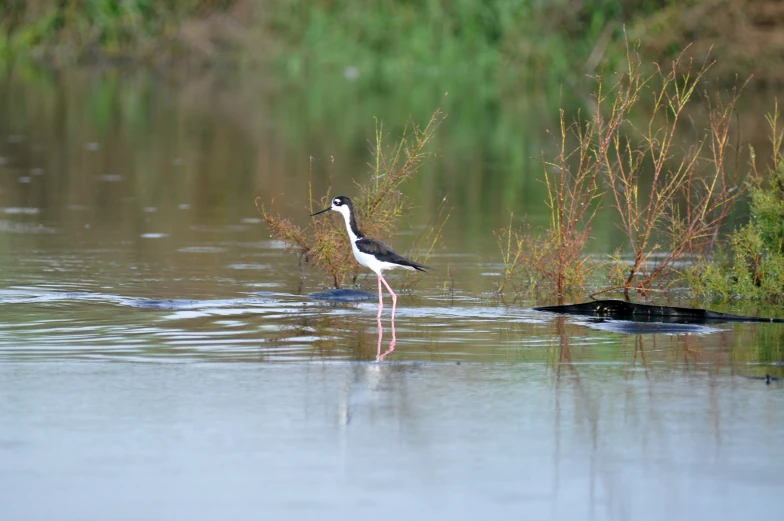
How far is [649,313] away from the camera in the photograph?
38.1 feet

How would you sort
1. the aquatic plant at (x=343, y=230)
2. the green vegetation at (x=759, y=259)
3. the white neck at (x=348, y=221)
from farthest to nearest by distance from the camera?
the aquatic plant at (x=343, y=230) < the green vegetation at (x=759, y=259) < the white neck at (x=348, y=221)

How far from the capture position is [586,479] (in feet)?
22.9

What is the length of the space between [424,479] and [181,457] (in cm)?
124

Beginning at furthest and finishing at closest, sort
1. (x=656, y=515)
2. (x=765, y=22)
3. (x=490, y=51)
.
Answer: (x=490, y=51) → (x=765, y=22) → (x=656, y=515)

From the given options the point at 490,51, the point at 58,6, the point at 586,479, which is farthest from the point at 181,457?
the point at 58,6

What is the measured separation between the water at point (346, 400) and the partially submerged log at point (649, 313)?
0.30m

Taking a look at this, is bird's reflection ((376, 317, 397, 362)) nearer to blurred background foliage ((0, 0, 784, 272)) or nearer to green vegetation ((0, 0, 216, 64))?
blurred background foliage ((0, 0, 784, 272))

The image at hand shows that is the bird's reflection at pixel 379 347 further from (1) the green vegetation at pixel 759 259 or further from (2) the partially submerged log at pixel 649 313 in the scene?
(1) the green vegetation at pixel 759 259

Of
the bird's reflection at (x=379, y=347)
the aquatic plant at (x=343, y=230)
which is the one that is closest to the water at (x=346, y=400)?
the bird's reflection at (x=379, y=347)

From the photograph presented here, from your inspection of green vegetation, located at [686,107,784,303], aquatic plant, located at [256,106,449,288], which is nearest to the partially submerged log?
green vegetation, located at [686,107,784,303]

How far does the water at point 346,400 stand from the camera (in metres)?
6.76

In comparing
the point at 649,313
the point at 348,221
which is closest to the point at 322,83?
the point at 348,221

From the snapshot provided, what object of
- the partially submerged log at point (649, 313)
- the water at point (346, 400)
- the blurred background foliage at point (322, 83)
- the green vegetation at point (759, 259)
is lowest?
the water at point (346, 400)

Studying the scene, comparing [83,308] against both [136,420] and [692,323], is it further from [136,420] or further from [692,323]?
[692,323]
